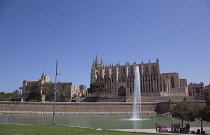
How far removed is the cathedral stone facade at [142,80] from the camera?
235ft

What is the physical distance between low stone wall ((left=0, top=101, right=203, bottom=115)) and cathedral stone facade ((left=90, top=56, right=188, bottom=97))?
13.5m

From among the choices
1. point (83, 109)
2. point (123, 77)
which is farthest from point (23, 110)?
point (123, 77)

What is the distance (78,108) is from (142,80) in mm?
32463

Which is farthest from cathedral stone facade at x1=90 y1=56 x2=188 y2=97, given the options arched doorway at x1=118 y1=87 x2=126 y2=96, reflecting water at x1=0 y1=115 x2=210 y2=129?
reflecting water at x1=0 y1=115 x2=210 y2=129

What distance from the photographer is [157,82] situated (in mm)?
72938

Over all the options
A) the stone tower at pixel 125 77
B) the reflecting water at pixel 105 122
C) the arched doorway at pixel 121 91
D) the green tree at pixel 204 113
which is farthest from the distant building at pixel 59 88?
the green tree at pixel 204 113

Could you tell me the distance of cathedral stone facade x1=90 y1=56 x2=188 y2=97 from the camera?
71750 millimetres

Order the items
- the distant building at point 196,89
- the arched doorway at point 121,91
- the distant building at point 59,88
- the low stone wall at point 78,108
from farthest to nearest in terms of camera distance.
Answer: the distant building at point 59,88 < the distant building at point 196,89 < the arched doorway at point 121,91 < the low stone wall at point 78,108

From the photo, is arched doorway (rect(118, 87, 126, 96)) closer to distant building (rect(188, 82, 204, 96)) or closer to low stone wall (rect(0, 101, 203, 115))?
low stone wall (rect(0, 101, 203, 115))

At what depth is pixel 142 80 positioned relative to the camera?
7556cm

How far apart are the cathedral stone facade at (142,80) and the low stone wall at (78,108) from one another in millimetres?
13526

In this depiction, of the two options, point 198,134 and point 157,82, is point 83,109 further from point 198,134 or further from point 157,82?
point 198,134

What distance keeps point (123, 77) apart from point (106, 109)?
97.5 ft

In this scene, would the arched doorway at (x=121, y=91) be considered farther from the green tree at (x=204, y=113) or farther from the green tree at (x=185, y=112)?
the green tree at (x=204, y=113)
